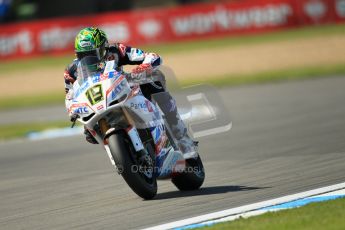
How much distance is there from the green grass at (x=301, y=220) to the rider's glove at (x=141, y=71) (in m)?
2.23

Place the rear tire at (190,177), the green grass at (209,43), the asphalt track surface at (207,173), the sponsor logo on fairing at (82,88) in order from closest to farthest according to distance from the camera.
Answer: the asphalt track surface at (207,173), the sponsor logo on fairing at (82,88), the rear tire at (190,177), the green grass at (209,43)

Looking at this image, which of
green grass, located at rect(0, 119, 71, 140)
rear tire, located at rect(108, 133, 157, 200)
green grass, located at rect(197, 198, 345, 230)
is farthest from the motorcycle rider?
green grass, located at rect(0, 119, 71, 140)

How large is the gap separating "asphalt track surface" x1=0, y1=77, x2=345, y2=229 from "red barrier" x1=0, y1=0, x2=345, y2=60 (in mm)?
16698

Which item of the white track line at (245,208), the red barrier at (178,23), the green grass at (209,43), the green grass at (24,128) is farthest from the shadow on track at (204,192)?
the red barrier at (178,23)

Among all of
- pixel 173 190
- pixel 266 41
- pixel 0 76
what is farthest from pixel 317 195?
pixel 0 76

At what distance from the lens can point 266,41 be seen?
33.0 metres

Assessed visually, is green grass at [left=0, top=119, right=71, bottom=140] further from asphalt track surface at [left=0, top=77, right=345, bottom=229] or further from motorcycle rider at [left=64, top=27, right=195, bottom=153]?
motorcycle rider at [left=64, top=27, right=195, bottom=153]

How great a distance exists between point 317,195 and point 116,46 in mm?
2568

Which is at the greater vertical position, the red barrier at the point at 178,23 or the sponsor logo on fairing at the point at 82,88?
the sponsor logo on fairing at the point at 82,88

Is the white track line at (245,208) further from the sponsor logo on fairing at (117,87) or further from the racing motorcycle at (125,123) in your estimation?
the sponsor logo on fairing at (117,87)

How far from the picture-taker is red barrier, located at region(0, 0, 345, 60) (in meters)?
34.0

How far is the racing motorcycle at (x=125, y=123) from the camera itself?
8078 mm

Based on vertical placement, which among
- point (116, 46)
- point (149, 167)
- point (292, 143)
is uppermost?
point (116, 46)

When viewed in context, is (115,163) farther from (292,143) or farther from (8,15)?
(8,15)
